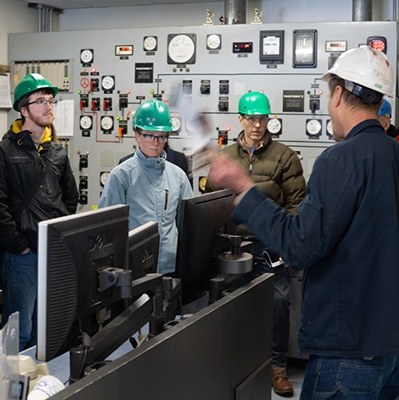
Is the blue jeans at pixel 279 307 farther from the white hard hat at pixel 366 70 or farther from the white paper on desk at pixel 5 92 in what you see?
the white paper on desk at pixel 5 92

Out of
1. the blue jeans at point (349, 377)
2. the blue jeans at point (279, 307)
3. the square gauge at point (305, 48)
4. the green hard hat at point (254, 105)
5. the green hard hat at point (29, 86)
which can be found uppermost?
the square gauge at point (305, 48)

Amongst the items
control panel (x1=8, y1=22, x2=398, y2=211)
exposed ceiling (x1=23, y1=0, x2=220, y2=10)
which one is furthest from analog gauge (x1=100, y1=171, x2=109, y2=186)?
exposed ceiling (x1=23, y1=0, x2=220, y2=10)

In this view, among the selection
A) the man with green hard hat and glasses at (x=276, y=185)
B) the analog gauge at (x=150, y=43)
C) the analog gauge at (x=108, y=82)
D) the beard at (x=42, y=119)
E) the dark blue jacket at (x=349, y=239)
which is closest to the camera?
→ the dark blue jacket at (x=349, y=239)

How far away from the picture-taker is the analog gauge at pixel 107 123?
17.7 ft

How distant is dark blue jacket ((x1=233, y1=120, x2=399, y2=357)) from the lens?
1.72 meters

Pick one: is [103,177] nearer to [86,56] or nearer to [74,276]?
[86,56]

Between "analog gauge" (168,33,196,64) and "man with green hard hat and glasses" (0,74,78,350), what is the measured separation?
1.72 m

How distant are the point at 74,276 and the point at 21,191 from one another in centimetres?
215

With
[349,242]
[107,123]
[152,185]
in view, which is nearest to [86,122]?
[107,123]

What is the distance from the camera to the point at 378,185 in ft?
5.67

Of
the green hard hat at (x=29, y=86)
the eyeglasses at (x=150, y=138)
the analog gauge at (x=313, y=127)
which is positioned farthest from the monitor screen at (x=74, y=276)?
the analog gauge at (x=313, y=127)

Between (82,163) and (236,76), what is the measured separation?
5.01 feet

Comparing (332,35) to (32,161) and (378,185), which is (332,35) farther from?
(378,185)

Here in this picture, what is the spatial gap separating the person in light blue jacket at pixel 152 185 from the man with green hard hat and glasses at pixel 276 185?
0.66 meters
